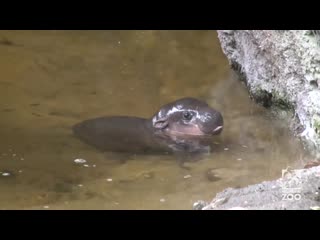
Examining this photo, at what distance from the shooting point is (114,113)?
5430 mm

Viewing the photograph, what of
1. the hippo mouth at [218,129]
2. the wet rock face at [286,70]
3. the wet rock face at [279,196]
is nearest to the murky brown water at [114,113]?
the hippo mouth at [218,129]

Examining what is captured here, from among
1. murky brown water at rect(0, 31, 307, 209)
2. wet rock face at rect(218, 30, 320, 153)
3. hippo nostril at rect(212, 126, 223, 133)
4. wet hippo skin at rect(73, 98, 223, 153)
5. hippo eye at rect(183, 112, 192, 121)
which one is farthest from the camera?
hippo eye at rect(183, 112, 192, 121)

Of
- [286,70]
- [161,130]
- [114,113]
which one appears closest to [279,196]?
[286,70]

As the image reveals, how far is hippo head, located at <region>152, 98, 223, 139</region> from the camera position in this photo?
4949mm

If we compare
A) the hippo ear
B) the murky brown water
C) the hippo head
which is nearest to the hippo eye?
the hippo head

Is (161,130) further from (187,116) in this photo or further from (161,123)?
(187,116)

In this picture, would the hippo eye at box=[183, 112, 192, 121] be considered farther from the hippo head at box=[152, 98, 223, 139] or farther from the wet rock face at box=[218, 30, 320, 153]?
the wet rock face at box=[218, 30, 320, 153]

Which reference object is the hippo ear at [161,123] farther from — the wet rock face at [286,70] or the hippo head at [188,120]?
the wet rock face at [286,70]

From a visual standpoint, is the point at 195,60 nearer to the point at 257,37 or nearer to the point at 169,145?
the point at 257,37

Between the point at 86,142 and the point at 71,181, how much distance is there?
0.84 metres

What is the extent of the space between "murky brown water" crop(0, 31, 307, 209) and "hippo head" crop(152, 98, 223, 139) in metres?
0.15

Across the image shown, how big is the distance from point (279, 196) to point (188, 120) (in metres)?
2.36

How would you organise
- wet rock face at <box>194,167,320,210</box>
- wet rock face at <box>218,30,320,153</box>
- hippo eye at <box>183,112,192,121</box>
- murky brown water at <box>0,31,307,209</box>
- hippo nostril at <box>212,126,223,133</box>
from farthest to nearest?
hippo eye at <box>183,112,192,121</box> → hippo nostril at <box>212,126,223,133</box> → wet rock face at <box>218,30,320,153</box> → murky brown water at <box>0,31,307,209</box> → wet rock face at <box>194,167,320,210</box>
